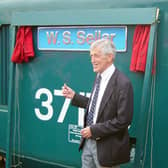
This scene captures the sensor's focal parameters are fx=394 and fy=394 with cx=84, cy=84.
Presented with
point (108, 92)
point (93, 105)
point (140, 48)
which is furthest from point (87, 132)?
point (140, 48)

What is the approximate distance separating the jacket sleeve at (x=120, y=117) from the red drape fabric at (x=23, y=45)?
1.45 m

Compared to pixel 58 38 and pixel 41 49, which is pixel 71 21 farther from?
pixel 41 49

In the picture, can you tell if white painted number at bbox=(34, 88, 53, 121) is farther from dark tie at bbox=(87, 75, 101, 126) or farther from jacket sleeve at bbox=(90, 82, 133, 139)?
jacket sleeve at bbox=(90, 82, 133, 139)

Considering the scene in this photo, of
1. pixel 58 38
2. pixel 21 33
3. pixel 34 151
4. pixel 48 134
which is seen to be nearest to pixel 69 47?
pixel 58 38

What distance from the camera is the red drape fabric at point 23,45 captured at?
3881 millimetres

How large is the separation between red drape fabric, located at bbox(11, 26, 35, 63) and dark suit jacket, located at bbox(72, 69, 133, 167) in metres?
1.34

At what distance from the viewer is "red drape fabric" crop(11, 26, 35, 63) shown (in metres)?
3.88

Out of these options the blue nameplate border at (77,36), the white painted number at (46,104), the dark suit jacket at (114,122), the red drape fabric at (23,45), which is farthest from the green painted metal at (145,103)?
the red drape fabric at (23,45)

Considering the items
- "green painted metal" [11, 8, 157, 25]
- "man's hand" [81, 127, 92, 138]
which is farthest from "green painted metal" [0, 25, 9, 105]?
"man's hand" [81, 127, 92, 138]

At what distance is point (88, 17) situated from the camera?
11.4 ft

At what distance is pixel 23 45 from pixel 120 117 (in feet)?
5.27

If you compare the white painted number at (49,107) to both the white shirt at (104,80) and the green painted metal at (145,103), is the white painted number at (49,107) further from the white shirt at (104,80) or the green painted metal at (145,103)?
the white shirt at (104,80)

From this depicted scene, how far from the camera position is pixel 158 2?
125 inches

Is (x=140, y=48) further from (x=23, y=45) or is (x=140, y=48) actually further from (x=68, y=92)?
(x=23, y=45)
